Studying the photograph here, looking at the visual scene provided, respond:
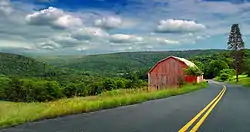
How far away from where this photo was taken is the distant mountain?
169m

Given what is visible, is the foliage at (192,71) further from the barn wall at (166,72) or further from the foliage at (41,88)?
the foliage at (41,88)

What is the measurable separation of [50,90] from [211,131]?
9153 cm

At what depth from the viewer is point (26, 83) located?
342 feet

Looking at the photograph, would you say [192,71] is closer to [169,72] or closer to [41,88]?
[169,72]

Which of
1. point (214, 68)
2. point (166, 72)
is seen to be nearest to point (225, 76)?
point (214, 68)

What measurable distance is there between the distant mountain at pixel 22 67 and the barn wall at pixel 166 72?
312 ft

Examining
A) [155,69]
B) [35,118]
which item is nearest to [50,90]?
[155,69]

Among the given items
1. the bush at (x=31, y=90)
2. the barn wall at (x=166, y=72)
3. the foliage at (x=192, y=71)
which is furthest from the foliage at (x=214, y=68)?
the foliage at (x=192, y=71)

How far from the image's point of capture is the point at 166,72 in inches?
3036

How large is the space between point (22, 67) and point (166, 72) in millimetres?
122502

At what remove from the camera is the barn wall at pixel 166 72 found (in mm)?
74688

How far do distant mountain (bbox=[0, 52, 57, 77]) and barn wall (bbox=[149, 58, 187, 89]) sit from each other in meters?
95.2

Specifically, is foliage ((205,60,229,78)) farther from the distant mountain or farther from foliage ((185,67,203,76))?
foliage ((185,67,203,76))

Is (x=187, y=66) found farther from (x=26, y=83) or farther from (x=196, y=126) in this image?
(x=196, y=126)
